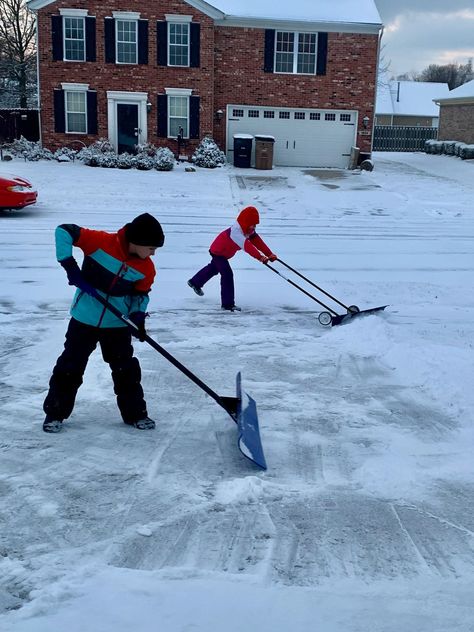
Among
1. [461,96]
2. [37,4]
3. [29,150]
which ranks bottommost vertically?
[29,150]

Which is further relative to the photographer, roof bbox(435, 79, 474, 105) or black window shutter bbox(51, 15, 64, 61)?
roof bbox(435, 79, 474, 105)

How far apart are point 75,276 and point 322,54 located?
25903mm

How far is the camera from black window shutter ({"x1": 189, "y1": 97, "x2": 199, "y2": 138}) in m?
27.4

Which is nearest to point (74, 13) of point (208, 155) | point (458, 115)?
point (208, 155)

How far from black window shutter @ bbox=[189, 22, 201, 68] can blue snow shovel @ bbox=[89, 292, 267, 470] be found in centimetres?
2399

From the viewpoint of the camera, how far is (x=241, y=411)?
16.2ft

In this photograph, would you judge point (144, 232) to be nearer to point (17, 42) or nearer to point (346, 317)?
point (346, 317)

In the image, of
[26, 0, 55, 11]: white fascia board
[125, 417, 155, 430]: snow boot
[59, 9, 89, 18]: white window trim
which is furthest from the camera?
[59, 9, 89, 18]: white window trim

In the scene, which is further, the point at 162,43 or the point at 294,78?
the point at 294,78

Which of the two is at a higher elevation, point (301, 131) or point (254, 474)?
point (301, 131)

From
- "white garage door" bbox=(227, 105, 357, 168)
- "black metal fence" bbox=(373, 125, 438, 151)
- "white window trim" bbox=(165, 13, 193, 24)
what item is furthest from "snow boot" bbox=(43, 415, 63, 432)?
"black metal fence" bbox=(373, 125, 438, 151)

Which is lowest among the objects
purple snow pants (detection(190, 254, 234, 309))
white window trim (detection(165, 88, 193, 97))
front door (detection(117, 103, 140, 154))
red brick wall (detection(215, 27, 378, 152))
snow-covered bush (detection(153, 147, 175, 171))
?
purple snow pants (detection(190, 254, 234, 309))

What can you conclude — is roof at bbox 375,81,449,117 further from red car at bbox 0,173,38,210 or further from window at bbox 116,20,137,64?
red car at bbox 0,173,38,210

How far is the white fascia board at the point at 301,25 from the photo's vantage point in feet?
88.8
